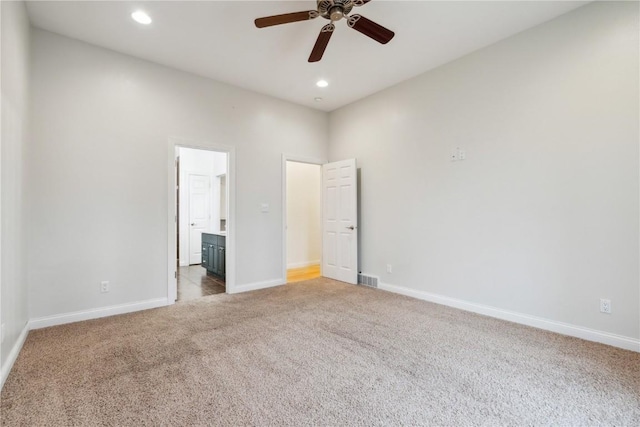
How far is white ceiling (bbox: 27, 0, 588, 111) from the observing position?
2.67 meters

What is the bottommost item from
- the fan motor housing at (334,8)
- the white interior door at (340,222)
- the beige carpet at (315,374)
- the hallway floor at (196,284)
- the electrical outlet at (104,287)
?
the hallway floor at (196,284)

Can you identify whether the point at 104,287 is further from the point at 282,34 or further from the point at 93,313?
the point at 282,34

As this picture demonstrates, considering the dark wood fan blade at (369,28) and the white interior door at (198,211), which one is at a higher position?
the dark wood fan blade at (369,28)

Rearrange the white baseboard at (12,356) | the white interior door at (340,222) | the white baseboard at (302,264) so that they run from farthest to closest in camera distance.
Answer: the white baseboard at (302,264), the white interior door at (340,222), the white baseboard at (12,356)

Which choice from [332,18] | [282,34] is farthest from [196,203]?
[332,18]

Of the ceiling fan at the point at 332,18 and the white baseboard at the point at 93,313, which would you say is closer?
the ceiling fan at the point at 332,18

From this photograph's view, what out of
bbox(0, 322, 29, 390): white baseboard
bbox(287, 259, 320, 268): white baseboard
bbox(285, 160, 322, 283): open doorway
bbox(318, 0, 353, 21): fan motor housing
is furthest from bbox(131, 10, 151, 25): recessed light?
bbox(287, 259, 320, 268): white baseboard

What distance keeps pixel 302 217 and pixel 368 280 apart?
2378 millimetres

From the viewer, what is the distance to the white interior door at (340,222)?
4.71m

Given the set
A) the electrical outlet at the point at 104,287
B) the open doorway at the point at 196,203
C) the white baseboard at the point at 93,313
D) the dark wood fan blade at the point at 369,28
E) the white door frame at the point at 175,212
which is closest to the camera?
the dark wood fan blade at the point at 369,28

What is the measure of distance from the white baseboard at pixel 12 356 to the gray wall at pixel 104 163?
0.36 m

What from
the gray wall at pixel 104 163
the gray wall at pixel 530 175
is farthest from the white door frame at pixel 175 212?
the gray wall at pixel 530 175

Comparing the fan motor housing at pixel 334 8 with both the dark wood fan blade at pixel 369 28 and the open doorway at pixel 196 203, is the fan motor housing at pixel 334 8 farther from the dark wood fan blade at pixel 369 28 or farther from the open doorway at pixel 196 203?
the open doorway at pixel 196 203

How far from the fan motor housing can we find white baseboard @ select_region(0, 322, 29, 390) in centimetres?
342
